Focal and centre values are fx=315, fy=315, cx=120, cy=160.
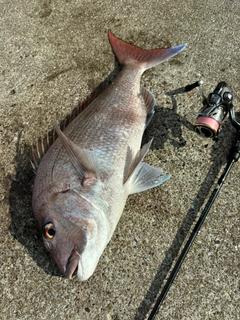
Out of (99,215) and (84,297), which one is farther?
(84,297)

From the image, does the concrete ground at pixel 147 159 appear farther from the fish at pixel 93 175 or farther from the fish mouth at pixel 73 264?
the fish mouth at pixel 73 264

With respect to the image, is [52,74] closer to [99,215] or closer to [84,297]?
[99,215]

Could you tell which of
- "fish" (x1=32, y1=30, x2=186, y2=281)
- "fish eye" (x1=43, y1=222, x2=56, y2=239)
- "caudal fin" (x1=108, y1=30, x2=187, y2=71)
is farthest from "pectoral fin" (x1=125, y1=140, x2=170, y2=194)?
"caudal fin" (x1=108, y1=30, x2=187, y2=71)

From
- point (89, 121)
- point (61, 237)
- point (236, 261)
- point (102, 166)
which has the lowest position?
point (236, 261)

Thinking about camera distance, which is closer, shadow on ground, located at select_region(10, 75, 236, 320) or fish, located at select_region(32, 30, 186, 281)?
fish, located at select_region(32, 30, 186, 281)

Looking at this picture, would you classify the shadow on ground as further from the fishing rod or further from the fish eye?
the fish eye

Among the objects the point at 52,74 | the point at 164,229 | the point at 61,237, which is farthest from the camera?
the point at 52,74

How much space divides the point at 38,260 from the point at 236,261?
55.3 inches

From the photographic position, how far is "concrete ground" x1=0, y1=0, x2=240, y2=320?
2.15 meters

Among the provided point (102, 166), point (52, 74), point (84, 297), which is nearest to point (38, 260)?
point (84, 297)

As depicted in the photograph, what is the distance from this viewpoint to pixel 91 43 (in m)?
3.12

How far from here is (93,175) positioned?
208 cm

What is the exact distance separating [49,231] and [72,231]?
0.16 metres

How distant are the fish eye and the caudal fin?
159 cm
